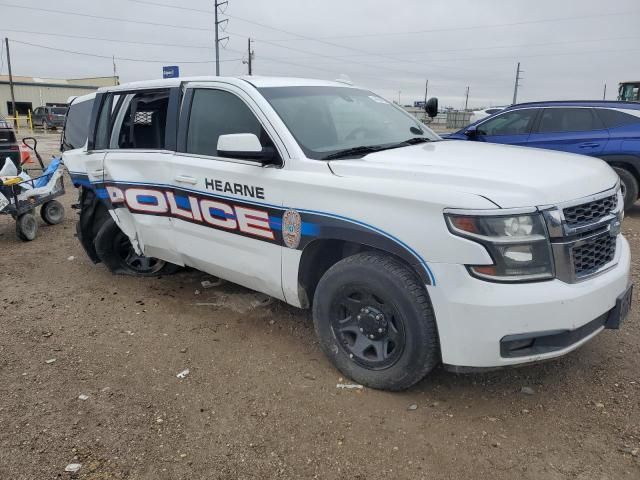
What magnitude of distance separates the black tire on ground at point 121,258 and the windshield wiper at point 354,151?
8.59 ft

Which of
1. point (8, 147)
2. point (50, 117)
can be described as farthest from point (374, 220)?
point (50, 117)

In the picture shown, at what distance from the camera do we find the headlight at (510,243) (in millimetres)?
2498

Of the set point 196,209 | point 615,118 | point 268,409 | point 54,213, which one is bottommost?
point 268,409

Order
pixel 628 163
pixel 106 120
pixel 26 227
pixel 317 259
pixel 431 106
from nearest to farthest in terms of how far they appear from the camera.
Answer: pixel 317 259
pixel 106 120
pixel 431 106
pixel 26 227
pixel 628 163

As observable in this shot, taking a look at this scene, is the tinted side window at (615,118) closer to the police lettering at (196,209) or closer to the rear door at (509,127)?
the rear door at (509,127)

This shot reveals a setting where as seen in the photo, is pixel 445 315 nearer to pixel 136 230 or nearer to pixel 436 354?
pixel 436 354

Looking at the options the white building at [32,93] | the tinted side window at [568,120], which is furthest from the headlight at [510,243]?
the white building at [32,93]

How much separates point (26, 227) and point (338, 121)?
528 centimetres

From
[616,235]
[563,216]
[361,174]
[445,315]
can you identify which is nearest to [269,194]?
[361,174]

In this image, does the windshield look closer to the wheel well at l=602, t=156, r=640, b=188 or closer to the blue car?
the blue car

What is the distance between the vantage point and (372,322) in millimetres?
3010

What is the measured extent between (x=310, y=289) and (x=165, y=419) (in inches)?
48.1

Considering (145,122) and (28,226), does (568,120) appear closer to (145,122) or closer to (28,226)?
(145,122)

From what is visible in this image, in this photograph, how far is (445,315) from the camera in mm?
2645
